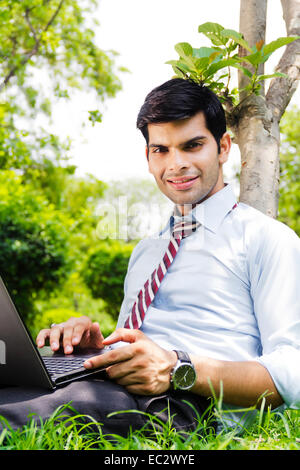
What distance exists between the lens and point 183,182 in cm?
222

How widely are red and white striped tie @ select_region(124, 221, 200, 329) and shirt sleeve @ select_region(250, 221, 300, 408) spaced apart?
366 millimetres

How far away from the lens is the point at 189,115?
2201mm

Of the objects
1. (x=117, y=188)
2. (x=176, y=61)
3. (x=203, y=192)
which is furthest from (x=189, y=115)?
(x=117, y=188)

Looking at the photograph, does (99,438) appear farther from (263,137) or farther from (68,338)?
(263,137)

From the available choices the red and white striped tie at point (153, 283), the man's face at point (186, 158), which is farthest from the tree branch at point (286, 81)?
the red and white striped tie at point (153, 283)

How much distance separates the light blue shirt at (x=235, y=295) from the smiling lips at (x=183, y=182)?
0.37 feet

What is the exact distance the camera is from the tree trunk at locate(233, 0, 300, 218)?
2809 mm

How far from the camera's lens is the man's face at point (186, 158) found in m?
2.20

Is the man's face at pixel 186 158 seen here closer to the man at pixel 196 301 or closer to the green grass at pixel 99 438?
the man at pixel 196 301

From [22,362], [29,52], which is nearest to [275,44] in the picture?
[22,362]

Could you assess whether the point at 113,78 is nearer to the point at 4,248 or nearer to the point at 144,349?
the point at 4,248

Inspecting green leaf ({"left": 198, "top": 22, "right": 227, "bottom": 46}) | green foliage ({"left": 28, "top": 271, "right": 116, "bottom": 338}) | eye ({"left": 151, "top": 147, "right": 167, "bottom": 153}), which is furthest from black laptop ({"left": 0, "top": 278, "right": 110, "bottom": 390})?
green foliage ({"left": 28, "top": 271, "right": 116, "bottom": 338})

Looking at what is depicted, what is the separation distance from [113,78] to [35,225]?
5006 mm

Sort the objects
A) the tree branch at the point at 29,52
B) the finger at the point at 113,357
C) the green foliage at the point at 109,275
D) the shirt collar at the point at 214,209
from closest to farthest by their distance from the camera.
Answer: the finger at the point at 113,357, the shirt collar at the point at 214,209, the tree branch at the point at 29,52, the green foliage at the point at 109,275
